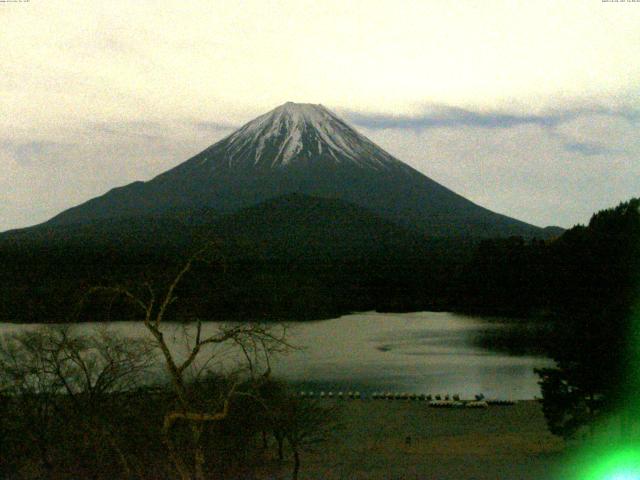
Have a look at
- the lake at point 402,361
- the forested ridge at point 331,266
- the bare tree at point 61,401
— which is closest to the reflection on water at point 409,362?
the lake at point 402,361

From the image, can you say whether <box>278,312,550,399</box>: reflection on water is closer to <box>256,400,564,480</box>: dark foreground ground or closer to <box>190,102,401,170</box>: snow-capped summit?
<box>256,400,564,480</box>: dark foreground ground

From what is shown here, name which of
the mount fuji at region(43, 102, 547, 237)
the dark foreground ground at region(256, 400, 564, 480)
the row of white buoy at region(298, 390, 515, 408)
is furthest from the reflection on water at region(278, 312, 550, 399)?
the mount fuji at region(43, 102, 547, 237)

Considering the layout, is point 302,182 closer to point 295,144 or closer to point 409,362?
point 295,144

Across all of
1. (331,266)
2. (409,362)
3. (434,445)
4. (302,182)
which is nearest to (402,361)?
(409,362)

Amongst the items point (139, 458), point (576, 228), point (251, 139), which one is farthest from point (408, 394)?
point (251, 139)

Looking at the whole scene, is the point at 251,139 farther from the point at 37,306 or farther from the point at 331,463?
the point at 331,463
